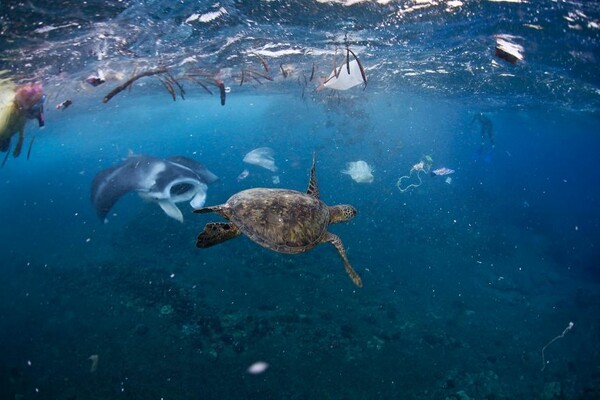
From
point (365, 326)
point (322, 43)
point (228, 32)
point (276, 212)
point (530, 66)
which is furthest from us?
point (530, 66)

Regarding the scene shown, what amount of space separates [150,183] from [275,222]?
24.7 feet

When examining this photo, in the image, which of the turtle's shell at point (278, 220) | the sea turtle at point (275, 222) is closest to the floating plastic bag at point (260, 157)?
the sea turtle at point (275, 222)

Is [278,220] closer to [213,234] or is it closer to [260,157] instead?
[213,234]

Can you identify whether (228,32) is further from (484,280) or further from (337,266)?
(484,280)

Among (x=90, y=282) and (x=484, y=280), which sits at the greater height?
(x=90, y=282)

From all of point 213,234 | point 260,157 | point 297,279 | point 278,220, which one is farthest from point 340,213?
point 260,157

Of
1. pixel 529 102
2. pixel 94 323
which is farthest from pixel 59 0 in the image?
pixel 529 102

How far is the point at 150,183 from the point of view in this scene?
10.8 meters

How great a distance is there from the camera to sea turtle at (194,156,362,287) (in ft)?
16.3

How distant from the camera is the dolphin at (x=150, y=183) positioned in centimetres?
1078

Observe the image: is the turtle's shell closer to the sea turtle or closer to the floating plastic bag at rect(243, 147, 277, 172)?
the sea turtle

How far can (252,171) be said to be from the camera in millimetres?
29297

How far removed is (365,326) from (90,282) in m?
Answer: 11.7

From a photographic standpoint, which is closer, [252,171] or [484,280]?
[484,280]
